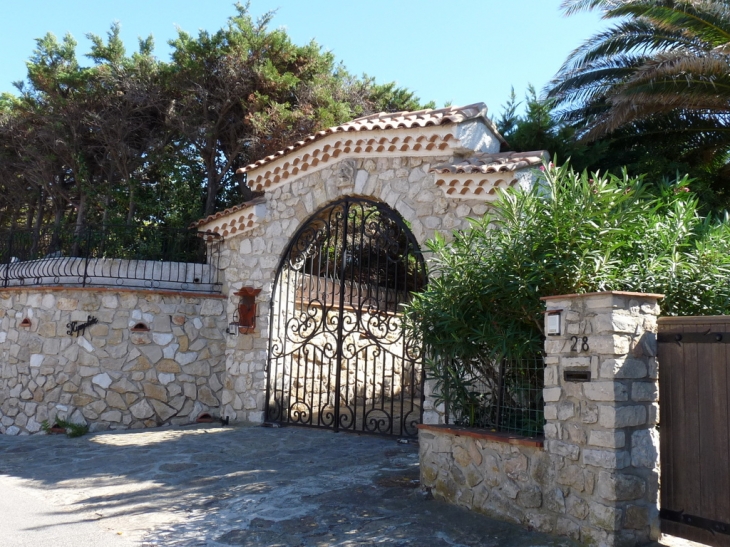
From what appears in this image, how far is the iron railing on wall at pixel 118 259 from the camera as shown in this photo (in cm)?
1041

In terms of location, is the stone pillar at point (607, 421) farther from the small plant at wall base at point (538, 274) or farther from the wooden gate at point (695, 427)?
the small plant at wall base at point (538, 274)

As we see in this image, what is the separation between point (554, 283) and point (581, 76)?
24.6ft

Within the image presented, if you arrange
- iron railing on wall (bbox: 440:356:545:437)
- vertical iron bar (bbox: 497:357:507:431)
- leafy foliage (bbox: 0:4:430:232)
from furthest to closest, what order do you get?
leafy foliage (bbox: 0:4:430:232), vertical iron bar (bbox: 497:357:507:431), iron railing on wall (bbox: 440:356:545:437)

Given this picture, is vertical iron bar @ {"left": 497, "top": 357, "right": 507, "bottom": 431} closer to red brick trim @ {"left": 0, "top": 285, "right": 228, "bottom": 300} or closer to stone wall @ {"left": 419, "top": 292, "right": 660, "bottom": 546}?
stone wall @ {"left": 419, "top": 292, "right": 660, "bottom": 546}

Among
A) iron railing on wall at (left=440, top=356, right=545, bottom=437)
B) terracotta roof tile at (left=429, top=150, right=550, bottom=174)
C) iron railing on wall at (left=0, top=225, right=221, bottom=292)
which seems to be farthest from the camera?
iron railing on wall at (left=0, top=225, right=221, bottom=292)

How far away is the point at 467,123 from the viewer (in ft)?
26.6

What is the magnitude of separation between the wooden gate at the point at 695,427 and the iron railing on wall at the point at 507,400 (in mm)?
1005

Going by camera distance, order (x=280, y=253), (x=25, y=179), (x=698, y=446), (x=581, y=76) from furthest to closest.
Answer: (x=25, y=179) < (x=581, y=76) < (x=280, y=253) < (x=698, y=446)

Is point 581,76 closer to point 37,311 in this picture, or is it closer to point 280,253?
point 280,253

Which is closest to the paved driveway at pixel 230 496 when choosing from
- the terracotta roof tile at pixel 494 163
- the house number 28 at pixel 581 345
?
the house number 28 at pixel 581 345

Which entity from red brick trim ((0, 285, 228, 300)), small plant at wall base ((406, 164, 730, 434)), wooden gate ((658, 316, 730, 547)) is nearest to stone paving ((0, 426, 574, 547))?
wooden gate ((658, 316, 730, 547))

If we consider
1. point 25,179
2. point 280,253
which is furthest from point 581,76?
point 25,179

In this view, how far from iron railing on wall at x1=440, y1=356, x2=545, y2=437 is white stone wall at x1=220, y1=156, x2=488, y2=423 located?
2.94 m

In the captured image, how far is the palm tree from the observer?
904 centimetres
